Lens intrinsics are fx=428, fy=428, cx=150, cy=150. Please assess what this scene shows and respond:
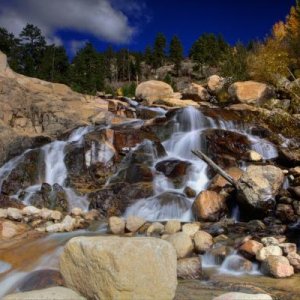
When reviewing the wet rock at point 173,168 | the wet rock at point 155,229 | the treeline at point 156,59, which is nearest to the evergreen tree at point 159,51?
the treeline at point 156,59

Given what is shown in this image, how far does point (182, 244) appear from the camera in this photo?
1089cm

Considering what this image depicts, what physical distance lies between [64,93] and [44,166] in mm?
14429

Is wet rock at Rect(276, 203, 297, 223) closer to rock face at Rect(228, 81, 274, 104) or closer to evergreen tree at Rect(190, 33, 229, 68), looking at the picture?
rock face at Rect(228, 81, 274, 104)

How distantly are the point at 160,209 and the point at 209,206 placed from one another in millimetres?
2022

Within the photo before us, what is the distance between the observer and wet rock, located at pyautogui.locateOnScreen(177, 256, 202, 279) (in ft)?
31.6

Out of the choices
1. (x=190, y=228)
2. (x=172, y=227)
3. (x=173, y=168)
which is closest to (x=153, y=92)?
(x=173, y=168)

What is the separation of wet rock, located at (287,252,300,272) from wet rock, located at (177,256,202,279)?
Answer: 2.14m

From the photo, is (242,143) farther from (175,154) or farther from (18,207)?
(18,207)

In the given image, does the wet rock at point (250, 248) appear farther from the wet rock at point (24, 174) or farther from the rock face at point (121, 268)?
the wet rock at point (24, 174)

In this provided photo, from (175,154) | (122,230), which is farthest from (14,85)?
(122,230)

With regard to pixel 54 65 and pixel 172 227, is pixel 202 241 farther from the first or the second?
pixel 54 65

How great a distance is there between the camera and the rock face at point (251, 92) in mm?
31031

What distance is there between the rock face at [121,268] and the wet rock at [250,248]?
182 inches

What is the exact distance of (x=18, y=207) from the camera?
1667cm
